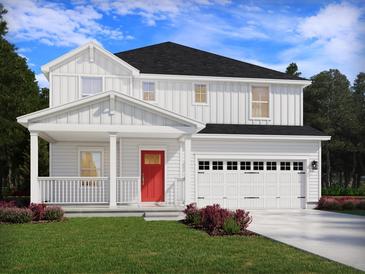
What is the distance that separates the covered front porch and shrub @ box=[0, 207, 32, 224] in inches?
65.6

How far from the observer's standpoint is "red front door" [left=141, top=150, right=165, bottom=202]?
765 inches

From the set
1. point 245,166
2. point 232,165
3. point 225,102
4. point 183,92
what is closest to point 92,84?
point 183,92

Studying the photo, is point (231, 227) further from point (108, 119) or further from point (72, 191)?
point (72, 191)

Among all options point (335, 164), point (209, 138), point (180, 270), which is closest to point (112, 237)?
point (180, 270)

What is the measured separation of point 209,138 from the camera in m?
19.6

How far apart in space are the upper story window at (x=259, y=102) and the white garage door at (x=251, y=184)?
2.44m

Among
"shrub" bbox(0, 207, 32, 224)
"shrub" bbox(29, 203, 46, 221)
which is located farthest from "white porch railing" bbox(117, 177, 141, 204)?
"shrub" bbox(0, 207, 32, 224)

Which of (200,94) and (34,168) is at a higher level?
(200,94)

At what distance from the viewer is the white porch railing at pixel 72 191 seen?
16484 mm

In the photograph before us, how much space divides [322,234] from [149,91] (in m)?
11.3

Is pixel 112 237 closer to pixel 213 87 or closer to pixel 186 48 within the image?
pixel 213 87

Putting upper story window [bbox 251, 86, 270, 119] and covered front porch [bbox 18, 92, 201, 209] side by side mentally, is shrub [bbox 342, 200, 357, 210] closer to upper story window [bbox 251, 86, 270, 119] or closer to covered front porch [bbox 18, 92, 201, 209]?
upper story window [bbox 251, 86, 270, 119]

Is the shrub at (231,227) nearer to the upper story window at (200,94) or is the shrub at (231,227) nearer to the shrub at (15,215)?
the shrub at (15,215)

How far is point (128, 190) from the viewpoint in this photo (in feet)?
57.4
